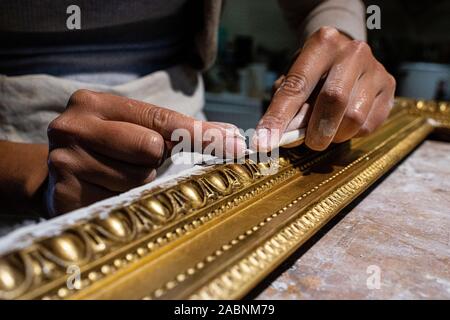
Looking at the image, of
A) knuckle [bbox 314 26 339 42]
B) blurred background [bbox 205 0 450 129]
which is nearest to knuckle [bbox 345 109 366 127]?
knuckle [bbox 314 26 339 42]

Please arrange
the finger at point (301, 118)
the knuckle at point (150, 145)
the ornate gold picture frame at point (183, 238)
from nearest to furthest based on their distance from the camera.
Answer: the ornate gold picture frame at point (183, 238) < the knuckle at point (150, 145) < the finger at point (301, 118)

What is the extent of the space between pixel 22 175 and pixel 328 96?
0.43 meters

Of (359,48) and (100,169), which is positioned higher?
(359,48)

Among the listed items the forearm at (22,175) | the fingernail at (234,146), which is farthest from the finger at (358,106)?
the forearm at (22,175)

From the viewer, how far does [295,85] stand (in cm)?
51

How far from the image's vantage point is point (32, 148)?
1.85 feet

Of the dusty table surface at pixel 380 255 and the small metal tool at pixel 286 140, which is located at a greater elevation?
the small metal tool at pixel 286 140

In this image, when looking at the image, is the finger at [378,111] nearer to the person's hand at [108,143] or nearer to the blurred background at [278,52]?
the person's hand at [108,143]

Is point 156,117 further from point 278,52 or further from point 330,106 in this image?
point 278,52

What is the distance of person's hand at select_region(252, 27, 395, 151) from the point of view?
0.49 meters

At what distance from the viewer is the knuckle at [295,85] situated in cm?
50

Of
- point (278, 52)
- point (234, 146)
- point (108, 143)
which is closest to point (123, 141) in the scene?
point (108, 143)
